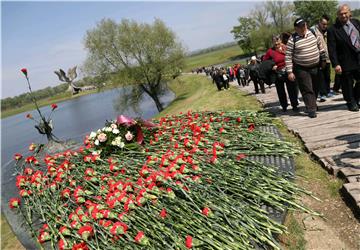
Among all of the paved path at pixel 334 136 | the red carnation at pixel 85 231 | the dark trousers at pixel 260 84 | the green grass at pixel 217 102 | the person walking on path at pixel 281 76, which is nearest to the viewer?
the red carnation at pixel 85 231

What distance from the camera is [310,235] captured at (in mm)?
3637

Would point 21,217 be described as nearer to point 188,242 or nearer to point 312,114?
point 188,242

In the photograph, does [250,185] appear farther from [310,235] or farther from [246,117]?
[246,117]

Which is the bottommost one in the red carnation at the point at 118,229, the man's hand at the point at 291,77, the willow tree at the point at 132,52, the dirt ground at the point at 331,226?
the dirt ground at the point at 331,226

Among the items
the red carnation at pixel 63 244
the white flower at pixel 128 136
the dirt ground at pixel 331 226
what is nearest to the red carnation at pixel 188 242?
the dirt ground at pixel 331 226

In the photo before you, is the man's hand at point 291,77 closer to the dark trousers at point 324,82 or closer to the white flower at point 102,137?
the dark trousers at point 324,82

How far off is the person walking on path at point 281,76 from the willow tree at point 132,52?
28.6 meters

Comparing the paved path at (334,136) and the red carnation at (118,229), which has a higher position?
the red carnation at (118,229)

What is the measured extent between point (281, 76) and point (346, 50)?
1848mm

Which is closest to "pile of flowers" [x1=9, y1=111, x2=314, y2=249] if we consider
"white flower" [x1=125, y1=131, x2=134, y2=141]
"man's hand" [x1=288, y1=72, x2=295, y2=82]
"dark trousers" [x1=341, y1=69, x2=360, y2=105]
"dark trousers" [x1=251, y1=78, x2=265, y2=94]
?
"white flower" [x1=125, y1=131, x2=134, y2=141]

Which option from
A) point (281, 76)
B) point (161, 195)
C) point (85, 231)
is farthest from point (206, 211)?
point (281, 76)

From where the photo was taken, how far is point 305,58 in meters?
7.35

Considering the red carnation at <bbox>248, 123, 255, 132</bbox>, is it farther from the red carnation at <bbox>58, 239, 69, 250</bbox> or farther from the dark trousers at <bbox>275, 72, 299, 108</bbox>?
the red carnation at <bbox>58, 239, 69, 250</bbox>

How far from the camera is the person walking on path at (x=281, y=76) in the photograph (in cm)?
825
